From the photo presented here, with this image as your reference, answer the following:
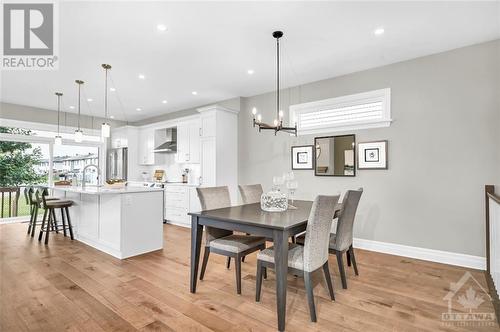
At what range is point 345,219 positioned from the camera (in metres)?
2.63

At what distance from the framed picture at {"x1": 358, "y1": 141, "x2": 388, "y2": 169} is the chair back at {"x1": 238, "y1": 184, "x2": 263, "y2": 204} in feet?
5.46

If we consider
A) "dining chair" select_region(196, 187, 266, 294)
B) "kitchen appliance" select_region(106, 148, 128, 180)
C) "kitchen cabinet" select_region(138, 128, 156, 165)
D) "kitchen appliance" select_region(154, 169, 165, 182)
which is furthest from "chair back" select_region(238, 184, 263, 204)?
"kitchen appliance" select_region(106, 148, 128, 180)

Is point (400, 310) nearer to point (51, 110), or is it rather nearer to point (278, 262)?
point (278, 262)

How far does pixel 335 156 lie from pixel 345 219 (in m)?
1.88

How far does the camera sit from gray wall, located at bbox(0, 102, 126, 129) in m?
5.87

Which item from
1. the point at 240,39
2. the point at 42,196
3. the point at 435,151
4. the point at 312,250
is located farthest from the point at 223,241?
the point at 42,196

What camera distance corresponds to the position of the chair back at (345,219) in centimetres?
257

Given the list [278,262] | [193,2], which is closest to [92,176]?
[193,2]

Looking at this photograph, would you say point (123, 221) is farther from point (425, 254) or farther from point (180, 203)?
point (425, 254)

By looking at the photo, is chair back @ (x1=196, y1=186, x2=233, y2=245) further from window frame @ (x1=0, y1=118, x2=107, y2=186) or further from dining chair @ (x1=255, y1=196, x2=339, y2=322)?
window frame @ (x1=0, y1=118, x2=107, y2=186)

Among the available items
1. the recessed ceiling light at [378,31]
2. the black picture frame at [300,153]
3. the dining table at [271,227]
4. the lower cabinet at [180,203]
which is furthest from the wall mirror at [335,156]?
the lower cabinet at [180,203]

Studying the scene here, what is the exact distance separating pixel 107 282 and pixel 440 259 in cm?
405

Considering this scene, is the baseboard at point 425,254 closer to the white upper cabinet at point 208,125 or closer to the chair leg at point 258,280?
the chair leg at point 258,280

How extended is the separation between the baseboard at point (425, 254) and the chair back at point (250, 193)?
1.76m
